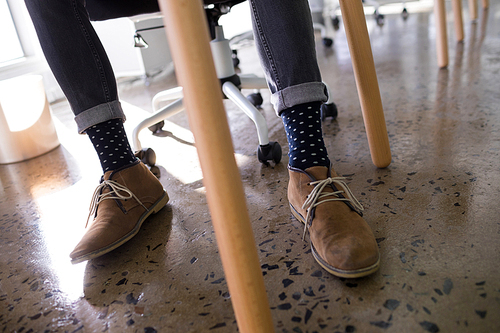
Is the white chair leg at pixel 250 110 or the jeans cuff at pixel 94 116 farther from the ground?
the jeans cuff at pixel 94 116

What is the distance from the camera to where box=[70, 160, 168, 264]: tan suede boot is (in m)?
0.66

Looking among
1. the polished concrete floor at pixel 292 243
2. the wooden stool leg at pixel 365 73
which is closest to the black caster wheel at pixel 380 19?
the polished concrete floor at pixel 292 243

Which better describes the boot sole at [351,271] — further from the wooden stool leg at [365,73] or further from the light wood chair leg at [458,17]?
the light wood chair leg at [458,17]

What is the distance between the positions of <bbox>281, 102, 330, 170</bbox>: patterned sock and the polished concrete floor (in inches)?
4.6

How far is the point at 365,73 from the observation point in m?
0.73

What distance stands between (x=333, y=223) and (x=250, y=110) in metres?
0.47

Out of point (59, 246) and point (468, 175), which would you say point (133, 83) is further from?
point (468, 175)

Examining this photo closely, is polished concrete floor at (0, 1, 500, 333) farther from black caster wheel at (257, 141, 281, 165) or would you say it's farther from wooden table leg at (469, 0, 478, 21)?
wooden table leg at (469, 0, 478, 21)

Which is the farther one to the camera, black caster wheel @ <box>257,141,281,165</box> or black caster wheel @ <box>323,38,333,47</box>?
black caster wheel @ <box>323,38,333,47</box>

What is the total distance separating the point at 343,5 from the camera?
27.3 inches

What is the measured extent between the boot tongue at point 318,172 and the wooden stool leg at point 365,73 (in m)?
0.18

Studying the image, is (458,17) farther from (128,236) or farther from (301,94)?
(128,236)

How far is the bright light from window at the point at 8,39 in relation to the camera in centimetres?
207

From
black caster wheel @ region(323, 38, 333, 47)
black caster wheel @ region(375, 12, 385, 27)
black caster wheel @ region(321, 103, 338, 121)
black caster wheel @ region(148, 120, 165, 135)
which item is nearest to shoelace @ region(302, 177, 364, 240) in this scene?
black caster wheel @ region(321, 103, 338, 121)
